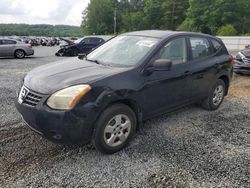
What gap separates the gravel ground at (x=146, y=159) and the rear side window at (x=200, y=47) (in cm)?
125

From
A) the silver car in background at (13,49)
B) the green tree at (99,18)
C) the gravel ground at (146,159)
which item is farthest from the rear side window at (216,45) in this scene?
the green tree at (99,18)

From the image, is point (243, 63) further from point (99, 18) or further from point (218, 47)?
point (99, 18)

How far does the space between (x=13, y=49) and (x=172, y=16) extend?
5617 cm

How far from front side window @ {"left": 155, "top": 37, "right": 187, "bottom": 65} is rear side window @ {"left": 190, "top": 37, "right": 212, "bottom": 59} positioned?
0.26 metres

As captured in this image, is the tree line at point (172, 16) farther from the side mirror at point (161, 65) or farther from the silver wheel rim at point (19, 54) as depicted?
the side mirror at point (161, 65)

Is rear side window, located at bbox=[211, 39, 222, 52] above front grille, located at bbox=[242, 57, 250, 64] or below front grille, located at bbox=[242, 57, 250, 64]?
above

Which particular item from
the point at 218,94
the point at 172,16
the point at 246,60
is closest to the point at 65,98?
the point at 218,94

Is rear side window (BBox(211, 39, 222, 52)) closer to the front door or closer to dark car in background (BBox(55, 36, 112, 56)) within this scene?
the front door

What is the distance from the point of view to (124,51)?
3.82 meters

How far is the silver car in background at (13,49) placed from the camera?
13938 millimetres

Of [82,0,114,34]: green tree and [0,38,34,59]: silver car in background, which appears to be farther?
[82,0,114,34]: green tree

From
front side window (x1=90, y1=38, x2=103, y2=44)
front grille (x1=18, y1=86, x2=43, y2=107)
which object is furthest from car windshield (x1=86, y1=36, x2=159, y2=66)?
front side window (x1=90, y1=38, x2=103, y2=44)

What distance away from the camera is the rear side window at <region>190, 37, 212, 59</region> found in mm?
4305

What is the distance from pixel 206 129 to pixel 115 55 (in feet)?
6.54
